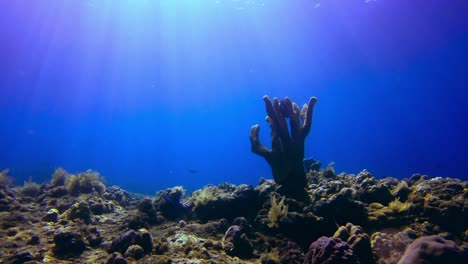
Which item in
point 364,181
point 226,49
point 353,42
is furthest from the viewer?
point 226,49

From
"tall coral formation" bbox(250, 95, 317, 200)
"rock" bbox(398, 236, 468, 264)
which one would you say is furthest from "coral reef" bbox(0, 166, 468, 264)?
"tall coral formation" bbox(250, 95, 317, 200)

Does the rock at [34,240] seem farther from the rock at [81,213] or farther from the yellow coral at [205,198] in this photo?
the yellow coral at [205,198]

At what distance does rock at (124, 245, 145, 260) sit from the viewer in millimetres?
5301

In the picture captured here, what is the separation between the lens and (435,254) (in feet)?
13.3

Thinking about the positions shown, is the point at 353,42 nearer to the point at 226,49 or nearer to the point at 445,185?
the point at 226,49

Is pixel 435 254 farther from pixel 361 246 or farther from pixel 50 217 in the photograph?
pixel 50 217

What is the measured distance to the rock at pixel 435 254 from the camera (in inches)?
159

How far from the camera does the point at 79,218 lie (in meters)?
7.74

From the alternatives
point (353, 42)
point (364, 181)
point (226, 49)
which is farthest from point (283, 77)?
point (364, 181)

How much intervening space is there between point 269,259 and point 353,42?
48065mm

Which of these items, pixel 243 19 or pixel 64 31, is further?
pixel 64 31

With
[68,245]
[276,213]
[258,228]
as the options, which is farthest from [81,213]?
[276,213]

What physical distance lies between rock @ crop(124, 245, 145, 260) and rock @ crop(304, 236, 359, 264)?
2.95 metres

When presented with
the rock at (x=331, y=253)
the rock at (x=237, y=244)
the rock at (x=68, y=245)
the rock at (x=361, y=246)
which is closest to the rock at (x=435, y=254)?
the rock at (x=331, y=253)
